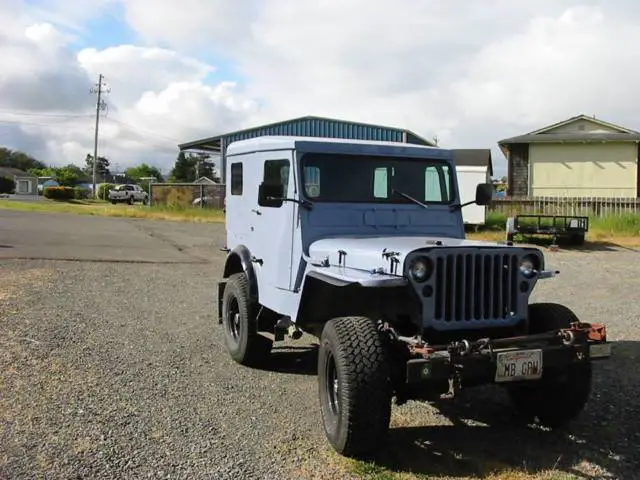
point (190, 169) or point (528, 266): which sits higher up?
point (190, 169)

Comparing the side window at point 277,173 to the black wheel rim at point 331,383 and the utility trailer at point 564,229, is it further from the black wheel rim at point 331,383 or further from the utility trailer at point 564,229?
the utility trailer at point 564,229

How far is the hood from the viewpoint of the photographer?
A: 14.5ft

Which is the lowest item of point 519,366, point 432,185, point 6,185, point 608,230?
point 519,366

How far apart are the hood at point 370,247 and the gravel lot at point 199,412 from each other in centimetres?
127

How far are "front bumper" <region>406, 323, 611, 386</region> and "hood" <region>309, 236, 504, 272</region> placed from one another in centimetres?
67

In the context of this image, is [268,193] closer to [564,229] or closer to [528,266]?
[528,266]

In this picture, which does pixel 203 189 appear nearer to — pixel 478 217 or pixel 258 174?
pixel 478 217

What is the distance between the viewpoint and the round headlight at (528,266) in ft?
15.0

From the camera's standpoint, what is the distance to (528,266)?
4.58 metres

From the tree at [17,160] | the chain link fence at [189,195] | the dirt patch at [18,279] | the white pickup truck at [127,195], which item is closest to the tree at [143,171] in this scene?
the tree at [17,160]

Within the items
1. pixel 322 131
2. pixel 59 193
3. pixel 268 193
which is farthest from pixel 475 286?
pixel 59 193

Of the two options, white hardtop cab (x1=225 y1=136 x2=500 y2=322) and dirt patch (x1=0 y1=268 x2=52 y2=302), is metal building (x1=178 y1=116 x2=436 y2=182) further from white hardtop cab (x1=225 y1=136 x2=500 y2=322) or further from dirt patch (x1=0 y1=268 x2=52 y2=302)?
white hardtop cab (x1=225 y1=136 x2=500 y2=322)

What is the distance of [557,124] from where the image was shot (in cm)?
3092

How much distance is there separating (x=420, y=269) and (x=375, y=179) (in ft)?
5.51
